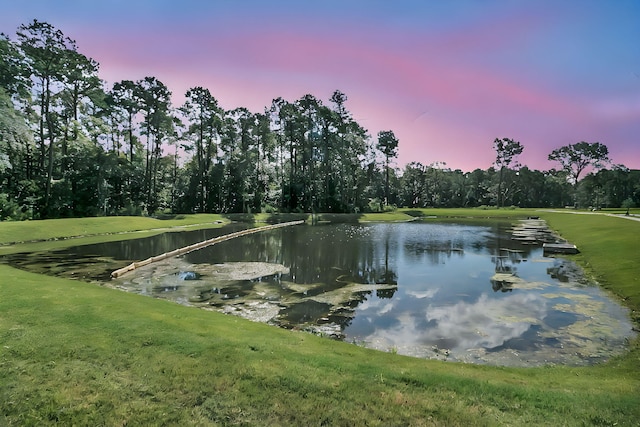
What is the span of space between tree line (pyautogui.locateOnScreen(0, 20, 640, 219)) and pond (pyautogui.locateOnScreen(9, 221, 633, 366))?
22.5 metres

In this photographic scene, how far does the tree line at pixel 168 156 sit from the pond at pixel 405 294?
74.0 ft

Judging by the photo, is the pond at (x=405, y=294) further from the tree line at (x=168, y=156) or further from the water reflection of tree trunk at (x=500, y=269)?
the tree line at (x=168, y=156)

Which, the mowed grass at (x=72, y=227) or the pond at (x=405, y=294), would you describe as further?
the mowed grass at (x=72, y=227)

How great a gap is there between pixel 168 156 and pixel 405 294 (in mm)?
78882

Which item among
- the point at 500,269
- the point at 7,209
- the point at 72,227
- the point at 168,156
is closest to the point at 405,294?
the point at 500,269

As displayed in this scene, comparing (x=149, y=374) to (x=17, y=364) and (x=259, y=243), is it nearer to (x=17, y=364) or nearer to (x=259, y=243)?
(x=17, y=364)

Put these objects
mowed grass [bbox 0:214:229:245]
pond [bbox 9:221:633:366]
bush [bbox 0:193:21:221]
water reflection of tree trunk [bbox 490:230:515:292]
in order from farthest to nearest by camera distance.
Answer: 1. bush [bbox 0:193:21:221]
2. mowed grass [bbox 0:214:229:245]
3. water reflection of tree trunk [bbox 490:230:515:292]
4. pond [bbox 9:221:633:366]

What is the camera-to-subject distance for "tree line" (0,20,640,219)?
42.3 meters

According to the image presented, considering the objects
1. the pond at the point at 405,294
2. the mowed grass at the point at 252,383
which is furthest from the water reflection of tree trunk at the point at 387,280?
the mowed grass at the point at 252,383

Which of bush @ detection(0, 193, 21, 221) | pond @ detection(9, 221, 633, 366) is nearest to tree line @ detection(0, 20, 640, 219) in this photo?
bush @ detection(0, 193, 21, 221)

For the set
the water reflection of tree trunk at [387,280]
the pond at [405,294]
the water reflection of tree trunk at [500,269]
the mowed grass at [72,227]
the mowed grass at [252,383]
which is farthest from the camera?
the mowed grass at [72,227]

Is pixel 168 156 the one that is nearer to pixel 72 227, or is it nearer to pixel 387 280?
pixel 72 227

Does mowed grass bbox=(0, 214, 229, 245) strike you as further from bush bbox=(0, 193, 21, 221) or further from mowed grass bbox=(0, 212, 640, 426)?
mowed grass bbox=(0, 212, 640, 426)

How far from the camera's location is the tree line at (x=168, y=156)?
42.3 metres
